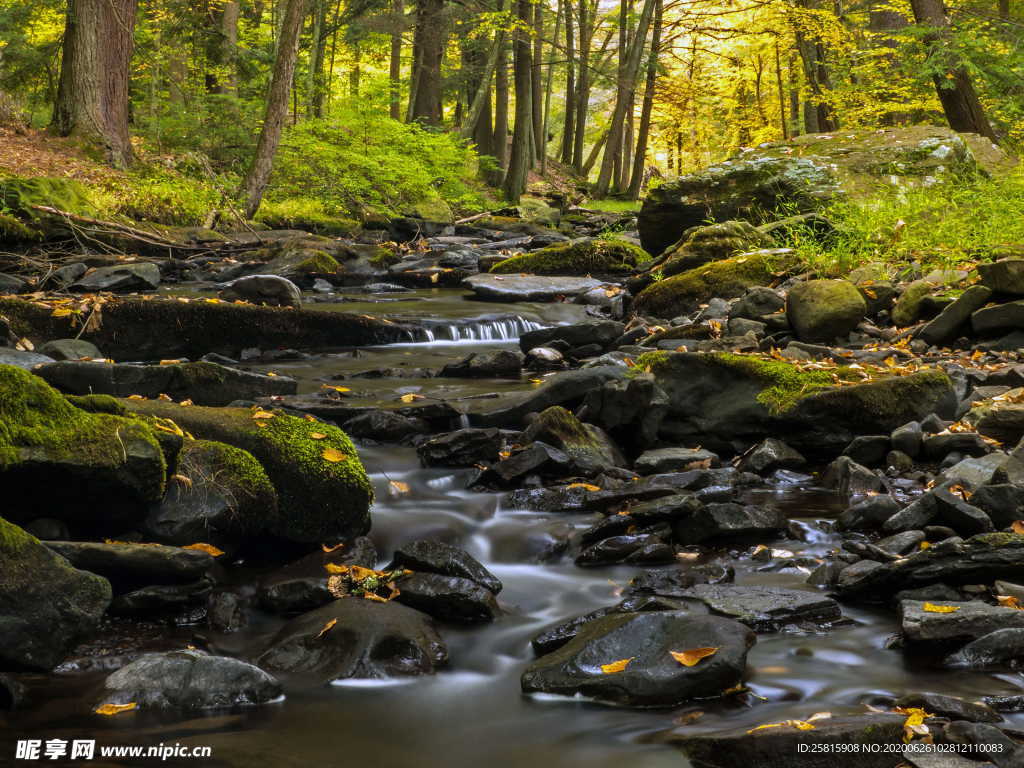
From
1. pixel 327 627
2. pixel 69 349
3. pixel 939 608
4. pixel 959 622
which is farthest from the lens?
pixel 69 349

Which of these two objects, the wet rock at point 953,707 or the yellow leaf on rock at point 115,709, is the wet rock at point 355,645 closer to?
the yellow leaf on rock at point 115,709

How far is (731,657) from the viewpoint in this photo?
9.66 ft

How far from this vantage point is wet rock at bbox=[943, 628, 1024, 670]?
296cm

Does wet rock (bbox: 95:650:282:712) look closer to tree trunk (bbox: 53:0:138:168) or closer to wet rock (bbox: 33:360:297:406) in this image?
wet rock (bbox: 33:360:297:406)

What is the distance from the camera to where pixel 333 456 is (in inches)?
170

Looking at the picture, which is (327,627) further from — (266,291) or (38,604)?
(266,291)

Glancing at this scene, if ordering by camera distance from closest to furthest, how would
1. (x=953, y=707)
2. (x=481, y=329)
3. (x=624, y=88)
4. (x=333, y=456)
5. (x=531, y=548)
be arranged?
(x=953, y=707) < (x=333, y=456) < (x=531, y=548) < (x=481, y=329) < (x=624, y=88)

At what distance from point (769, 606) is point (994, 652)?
2.67 ft

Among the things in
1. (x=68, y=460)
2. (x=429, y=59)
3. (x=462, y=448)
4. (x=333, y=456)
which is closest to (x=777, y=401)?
(x=462, y=448)

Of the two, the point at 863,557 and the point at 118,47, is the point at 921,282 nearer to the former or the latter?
the point at 863,557

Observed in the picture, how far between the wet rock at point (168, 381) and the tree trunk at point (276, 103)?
10092mm

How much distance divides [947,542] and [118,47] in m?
17.1

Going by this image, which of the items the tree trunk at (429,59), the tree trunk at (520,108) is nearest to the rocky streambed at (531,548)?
the tree trunk at (429,59)

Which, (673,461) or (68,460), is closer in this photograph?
(68,460)
